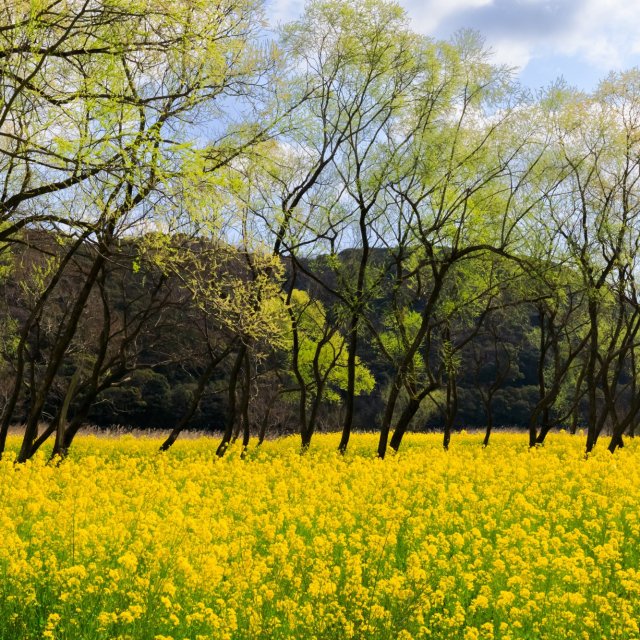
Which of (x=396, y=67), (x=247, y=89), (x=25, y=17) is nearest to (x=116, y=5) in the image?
(x=25, y=17)

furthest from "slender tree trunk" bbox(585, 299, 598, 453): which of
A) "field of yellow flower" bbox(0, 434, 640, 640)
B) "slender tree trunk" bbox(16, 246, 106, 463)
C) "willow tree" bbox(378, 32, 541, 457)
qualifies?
"slender tree trunk" bbox(16, 246, 106, 463)

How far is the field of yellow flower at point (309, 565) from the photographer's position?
20.2 feet

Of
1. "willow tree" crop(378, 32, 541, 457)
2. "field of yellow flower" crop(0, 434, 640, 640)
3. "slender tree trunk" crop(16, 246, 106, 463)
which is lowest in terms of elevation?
"field of yellow flower" crop(0, 434, 640, 640)

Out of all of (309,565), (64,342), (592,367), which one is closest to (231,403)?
(64,342)

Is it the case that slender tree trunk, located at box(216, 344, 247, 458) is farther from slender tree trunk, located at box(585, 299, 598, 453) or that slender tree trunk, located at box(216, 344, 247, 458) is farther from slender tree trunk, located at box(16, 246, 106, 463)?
slender tree trunk, located at box(585, 299, 598, 453)

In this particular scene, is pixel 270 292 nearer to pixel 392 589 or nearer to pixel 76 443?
pixel 76 443

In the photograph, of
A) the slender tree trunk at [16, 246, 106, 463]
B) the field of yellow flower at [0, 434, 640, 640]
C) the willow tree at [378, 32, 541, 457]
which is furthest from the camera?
the willow tree at [378, 32, 541, 457]

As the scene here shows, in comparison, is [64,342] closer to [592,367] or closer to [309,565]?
[309,565]

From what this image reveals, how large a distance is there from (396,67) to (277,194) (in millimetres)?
4912

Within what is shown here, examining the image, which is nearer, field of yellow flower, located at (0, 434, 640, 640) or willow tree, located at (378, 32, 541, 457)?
field of yellow flower, located at (0, 434, 640, 640)

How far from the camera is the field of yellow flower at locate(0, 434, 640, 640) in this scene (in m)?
6.14

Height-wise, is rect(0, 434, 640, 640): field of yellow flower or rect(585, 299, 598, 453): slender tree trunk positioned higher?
rect(585, 299, 598, 453): slender tree trunk

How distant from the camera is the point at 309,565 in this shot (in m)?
7.87

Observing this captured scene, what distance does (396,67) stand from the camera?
20.1 metres
